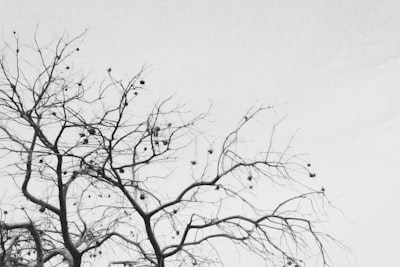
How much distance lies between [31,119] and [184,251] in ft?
9.24

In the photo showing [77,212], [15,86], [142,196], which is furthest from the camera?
[77,212]

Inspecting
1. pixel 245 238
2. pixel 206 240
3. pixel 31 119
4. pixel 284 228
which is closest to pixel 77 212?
pixel 31 119

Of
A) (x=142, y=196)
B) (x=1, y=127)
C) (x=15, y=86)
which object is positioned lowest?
(x=142, y=196)

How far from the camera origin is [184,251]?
533 cm

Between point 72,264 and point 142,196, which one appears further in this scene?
point 72,264

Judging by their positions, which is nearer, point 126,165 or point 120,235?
point 126,165

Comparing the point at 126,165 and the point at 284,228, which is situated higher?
the point at 126,165

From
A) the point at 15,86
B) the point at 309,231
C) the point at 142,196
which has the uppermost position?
the point at 15,86

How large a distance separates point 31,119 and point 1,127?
0.40m

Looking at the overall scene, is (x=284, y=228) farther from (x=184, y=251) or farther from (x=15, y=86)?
(x=15, y=86)

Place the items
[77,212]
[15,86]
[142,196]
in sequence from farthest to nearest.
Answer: [77,212], [15,86], [142,196]

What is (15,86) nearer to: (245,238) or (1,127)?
(1,127)

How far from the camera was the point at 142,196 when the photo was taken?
4723 millimetres

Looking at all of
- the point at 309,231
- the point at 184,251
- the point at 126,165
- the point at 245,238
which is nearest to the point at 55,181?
the point at 126,165
